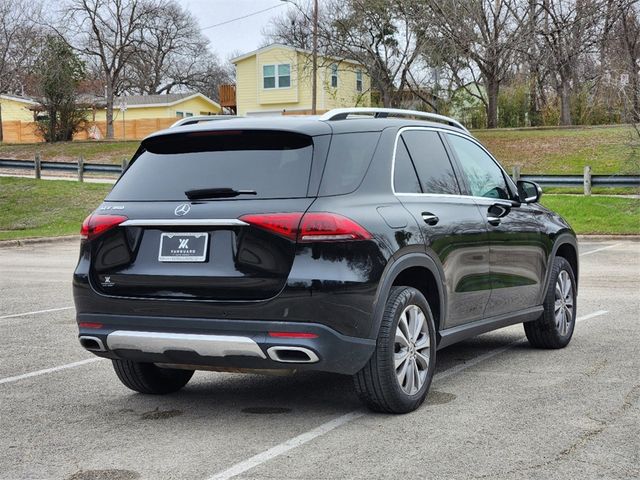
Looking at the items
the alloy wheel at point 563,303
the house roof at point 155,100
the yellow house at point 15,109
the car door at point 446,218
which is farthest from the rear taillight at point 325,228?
the yellow house at point 15,109

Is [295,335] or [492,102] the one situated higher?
[492,102]

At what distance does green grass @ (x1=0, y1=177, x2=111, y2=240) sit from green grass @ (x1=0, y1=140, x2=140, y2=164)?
13.1 meters

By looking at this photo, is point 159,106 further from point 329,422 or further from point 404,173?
point 329,422

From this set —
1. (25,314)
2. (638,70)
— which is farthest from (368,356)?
(638,70)

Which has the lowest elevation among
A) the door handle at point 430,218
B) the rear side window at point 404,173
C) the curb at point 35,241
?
the curb at point 35,241

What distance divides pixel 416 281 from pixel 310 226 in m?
1.12

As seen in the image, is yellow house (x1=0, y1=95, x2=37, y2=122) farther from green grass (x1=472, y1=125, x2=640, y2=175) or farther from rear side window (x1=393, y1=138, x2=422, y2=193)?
rear side window (x1=393, y1=138, x2=422, y2=193)

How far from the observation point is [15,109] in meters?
76.1

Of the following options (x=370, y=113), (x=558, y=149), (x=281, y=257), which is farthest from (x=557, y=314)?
(x=558, y=149)

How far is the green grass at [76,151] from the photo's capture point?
46469 mm

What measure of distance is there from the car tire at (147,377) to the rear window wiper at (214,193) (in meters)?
1.36

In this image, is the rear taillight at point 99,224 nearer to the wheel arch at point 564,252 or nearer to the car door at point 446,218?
the car door at point 446,218

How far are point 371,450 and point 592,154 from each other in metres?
32.3

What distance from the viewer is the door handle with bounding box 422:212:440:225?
6063mm
